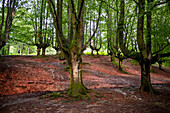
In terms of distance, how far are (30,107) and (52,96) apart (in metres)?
1.48

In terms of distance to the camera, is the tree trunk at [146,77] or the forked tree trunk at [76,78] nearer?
the forked tree trunk at [76,78]

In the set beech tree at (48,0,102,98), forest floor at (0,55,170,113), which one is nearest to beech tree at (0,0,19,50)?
forest floor at (0,55,170,113)

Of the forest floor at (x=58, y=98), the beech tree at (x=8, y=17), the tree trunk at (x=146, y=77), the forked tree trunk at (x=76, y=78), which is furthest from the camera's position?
the beech tree at (x=8, y=17)

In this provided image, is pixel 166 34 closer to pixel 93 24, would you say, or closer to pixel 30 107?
pixel 30 107

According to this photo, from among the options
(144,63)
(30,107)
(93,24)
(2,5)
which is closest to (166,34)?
(144,63)

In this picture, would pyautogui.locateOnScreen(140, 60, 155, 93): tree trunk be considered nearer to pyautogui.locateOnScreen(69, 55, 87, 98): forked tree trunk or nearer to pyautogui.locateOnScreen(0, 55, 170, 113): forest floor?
pyautogui.locateOnScreen(0, 55, 170, 113): forest floor

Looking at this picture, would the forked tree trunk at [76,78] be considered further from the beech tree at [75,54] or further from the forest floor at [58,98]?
the forest floor at [58,98]

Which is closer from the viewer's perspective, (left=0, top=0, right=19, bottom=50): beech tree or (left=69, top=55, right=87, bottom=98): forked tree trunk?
(left=69, top=55, right=87, bottom=98): forked tree trunk

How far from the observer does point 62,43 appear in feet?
21.5

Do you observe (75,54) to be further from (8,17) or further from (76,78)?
(8,17)

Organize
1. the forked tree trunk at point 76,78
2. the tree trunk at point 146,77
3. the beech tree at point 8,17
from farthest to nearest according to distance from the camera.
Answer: the beech tree at point 8,17 < the tree trunk at point 146,77 < the forked tree trunk at point 76,78

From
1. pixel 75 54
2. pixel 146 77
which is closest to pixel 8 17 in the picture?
pixel 75 54

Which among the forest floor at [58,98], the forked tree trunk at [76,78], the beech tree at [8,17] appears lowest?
the forest floor at [58,98]

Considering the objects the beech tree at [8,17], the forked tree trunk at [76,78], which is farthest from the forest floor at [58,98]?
the beech tree at [8,17]
